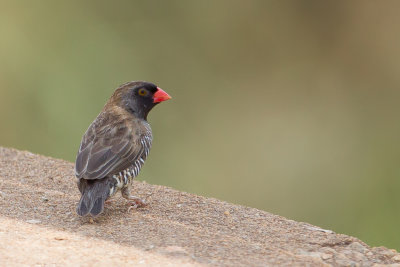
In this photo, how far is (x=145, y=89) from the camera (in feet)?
21.9

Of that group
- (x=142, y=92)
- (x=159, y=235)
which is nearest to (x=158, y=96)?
(x=142, y=92)

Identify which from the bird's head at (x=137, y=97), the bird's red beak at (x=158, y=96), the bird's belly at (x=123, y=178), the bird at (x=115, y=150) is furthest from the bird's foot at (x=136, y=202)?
the bird's red beak at (x=158, y=96)

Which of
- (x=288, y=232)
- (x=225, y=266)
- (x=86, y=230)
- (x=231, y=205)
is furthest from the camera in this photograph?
(x=231, y=205)

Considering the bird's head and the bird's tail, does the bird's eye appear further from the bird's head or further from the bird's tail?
the bird's tail

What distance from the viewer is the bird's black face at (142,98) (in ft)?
21.4

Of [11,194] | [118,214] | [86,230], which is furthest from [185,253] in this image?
[11,194]

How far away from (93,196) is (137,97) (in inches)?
59.0

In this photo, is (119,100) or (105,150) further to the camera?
(119,100)

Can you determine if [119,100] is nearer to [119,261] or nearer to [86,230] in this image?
[86,230]

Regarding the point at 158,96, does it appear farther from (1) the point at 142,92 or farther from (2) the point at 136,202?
(2) the point at 136,202

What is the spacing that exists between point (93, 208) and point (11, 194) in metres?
1.04

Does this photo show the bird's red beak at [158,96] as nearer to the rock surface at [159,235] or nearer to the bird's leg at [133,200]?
the rock surface at [159,235]

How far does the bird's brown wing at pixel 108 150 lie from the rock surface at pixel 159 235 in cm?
37

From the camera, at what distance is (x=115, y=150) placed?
5.74m
